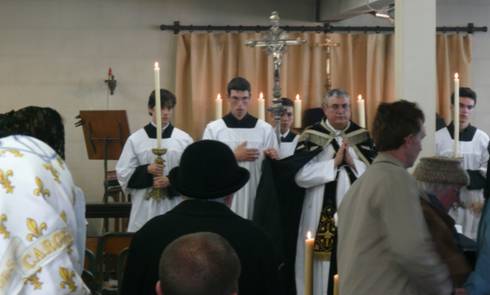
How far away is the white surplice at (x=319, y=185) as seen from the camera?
4434 millimetres

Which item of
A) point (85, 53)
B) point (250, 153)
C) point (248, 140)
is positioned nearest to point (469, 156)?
point (248, 140)

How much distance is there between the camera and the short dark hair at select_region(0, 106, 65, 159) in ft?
8.56

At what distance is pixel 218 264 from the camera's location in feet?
4.69

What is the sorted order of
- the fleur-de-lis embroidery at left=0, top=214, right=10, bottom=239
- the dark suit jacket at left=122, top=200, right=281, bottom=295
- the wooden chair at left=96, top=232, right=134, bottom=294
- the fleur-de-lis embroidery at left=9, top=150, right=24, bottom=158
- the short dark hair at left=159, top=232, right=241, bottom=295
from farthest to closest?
the wooden chair at left=96, top=232, right=134, bottom=294 → the fleur-de-lis embroidery at left=9, top=150, right=24, bottom=158 → the fleur-de-lis embroidery at left=0, top=214, right=10, bottom=239 → the dark suit jacket at left=122, top=200, right=281, bottom=295 → the short dark hair at left=159, top=232, right=241, bottom=295

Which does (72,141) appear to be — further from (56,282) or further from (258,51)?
(56,282)

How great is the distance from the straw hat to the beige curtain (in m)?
4.88

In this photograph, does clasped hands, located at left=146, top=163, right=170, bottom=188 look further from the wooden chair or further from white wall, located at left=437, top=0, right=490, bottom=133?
white wall, located at left=437, top=0, right=490, bottom=133

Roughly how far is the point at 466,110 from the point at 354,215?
116 inches

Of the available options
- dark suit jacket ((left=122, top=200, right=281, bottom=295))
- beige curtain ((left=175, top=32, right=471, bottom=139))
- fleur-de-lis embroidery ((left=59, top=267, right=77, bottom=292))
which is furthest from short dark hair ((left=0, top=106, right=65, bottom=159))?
beige curtain ((left=175, top=32, right=471, bottom=139))

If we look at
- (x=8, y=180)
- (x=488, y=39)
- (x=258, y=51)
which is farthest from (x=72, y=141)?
(x=8, y=180)

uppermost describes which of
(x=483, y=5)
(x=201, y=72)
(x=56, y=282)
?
(x=483, y=5)

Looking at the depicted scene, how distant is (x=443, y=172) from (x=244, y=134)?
240 cm

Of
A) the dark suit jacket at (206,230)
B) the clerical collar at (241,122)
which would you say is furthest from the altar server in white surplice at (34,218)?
the clerical collar at (241,122)

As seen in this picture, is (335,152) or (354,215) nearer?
(354,215)
